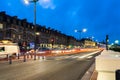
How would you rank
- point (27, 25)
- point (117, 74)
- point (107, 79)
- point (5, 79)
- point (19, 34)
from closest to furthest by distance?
point (117, 74)
point (107, 79)
point (5, 79)
point (19, 34)
point (27, 25)

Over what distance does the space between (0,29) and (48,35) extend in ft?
187

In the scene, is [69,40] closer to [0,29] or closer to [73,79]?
[0,29]

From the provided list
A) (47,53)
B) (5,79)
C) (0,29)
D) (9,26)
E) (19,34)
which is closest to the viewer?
(5,79)

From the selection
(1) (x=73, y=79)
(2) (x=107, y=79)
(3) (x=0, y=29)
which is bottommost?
(1) (x=73, y=79)

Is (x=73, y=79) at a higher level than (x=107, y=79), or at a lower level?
lower

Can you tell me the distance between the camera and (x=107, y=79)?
3.79 m

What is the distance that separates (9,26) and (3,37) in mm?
7397

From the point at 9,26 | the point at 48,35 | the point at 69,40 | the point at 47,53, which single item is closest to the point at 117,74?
the point at 47,53

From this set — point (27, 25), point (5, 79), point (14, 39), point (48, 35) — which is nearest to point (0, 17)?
point (14, 39)

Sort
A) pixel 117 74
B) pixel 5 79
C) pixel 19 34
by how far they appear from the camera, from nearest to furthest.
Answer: pixel 117 74 → pixel 5 79 → pixel 19 34

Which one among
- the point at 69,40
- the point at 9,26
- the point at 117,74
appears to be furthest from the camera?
the point at 69,40

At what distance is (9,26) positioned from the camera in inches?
3378

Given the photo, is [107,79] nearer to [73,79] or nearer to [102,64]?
[102,64]

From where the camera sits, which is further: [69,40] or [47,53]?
[69,40]
